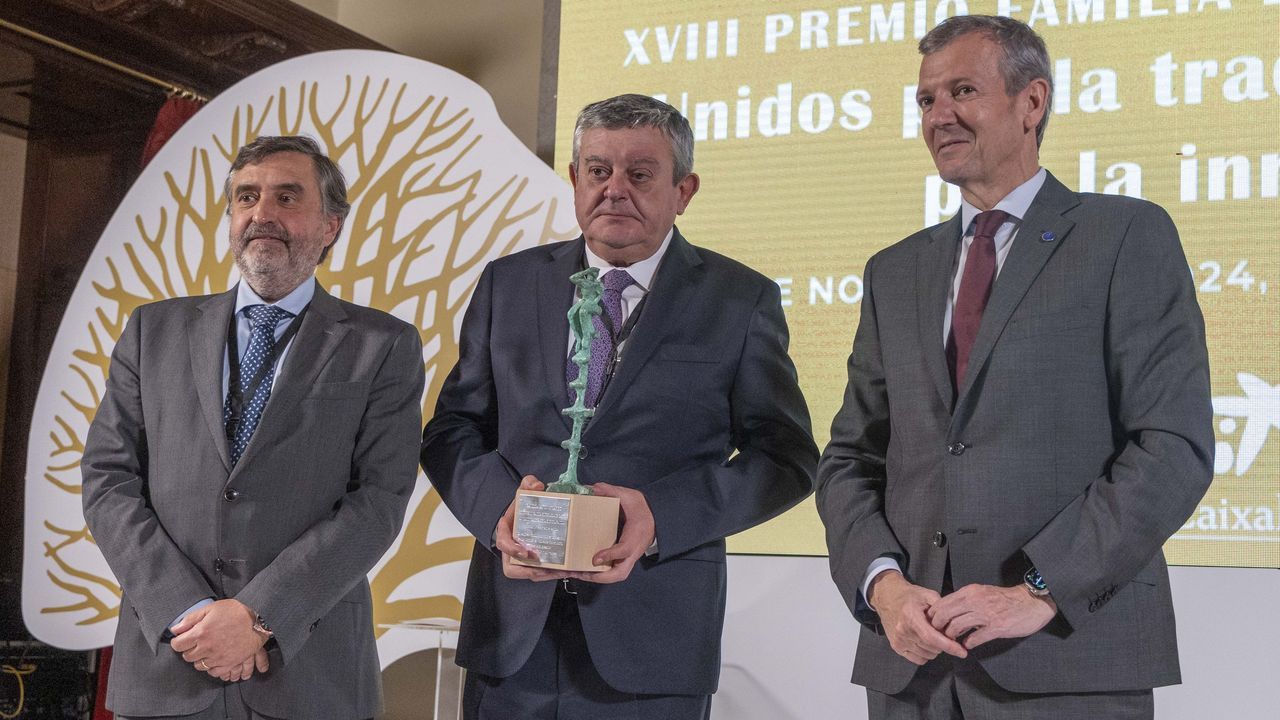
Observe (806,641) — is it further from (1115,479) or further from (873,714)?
(1115,479)

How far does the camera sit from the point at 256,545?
2.26 m

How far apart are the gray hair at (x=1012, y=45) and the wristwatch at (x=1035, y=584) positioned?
72 centimetres

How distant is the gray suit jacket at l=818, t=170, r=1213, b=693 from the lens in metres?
1.71

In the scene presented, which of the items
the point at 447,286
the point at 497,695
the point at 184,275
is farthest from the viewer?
the point at 184,275

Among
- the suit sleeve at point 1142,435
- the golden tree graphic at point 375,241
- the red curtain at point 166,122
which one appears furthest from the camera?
the red curtain at point 166,122

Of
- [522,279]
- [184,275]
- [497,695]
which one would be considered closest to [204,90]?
[184,275]

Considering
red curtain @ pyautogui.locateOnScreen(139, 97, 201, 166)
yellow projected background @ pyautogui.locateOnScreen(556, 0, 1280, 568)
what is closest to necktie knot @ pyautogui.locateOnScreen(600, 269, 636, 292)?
yellow projected background @ pyautogui.locateOnScreen(556, 0, 1280, 568)

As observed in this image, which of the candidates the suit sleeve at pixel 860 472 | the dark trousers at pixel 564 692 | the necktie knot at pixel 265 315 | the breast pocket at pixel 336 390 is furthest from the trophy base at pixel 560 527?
the necktie knot at pixel 265 315

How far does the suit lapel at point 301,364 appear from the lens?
2.30 meters

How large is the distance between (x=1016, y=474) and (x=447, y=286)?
2.68 m

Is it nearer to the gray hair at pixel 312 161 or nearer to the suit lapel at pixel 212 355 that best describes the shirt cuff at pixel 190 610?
the suit lapel at pixel 212 355

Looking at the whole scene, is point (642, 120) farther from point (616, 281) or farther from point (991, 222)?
point (991, 222)

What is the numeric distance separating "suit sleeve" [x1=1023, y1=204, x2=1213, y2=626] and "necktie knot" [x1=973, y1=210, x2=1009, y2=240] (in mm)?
197

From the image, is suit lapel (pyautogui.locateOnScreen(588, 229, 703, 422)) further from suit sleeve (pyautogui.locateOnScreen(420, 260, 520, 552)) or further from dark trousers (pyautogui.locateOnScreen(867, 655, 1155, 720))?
dark trousers (pyautogui.locateOnScreen(867, 655, 1155, 720))
